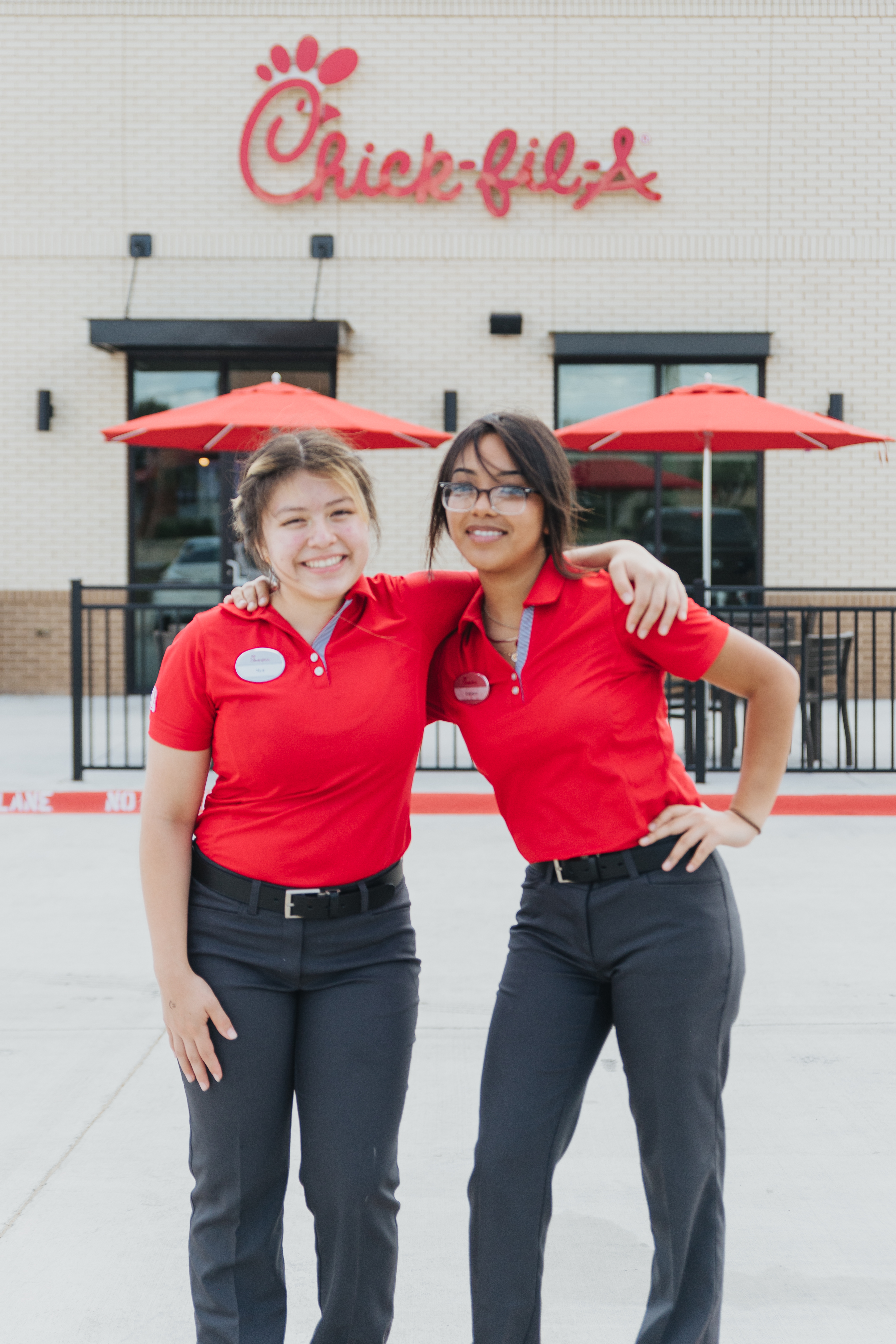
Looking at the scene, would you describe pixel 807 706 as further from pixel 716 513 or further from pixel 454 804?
pixel 716 513

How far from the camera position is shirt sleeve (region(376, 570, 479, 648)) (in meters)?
2.51

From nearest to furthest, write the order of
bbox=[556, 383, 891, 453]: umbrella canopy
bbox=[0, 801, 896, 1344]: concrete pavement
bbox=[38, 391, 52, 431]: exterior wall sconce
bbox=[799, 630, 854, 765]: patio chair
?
bbox=[0, 801, 896, 1344]: concrete pavement
bbox=[799, 630, 854, 765]: patio chair
bbox=[556, 383, 891, 453]: umbrella canopy
bbox=[38, 391, 52, 431]: exterior wall sconce

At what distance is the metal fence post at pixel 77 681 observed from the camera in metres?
8.91

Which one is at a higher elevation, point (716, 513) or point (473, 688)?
point (716, 513)

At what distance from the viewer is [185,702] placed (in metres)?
2.33

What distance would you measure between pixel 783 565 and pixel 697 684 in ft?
19.2

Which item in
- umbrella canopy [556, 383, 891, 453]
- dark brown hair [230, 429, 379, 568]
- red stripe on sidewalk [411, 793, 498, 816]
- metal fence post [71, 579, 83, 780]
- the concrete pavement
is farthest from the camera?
umbrella canopy [556, 383, 891, 453]

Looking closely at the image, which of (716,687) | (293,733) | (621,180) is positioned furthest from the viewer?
(621,180)

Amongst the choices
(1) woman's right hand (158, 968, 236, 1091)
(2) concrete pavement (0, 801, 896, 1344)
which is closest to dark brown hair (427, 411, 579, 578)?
(1) woman's right hand (158, 968, 236, 1091)

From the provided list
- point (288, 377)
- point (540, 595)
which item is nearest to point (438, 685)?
point (540, 595)

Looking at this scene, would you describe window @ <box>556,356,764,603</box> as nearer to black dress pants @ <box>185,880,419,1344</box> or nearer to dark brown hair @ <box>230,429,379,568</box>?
dark brown hair @ <box>230,429,379,568</box>

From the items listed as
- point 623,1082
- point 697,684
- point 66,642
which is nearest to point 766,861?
point 697,684

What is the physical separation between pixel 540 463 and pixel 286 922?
98 cm

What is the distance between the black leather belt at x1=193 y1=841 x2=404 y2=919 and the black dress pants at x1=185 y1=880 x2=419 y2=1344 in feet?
0.05
